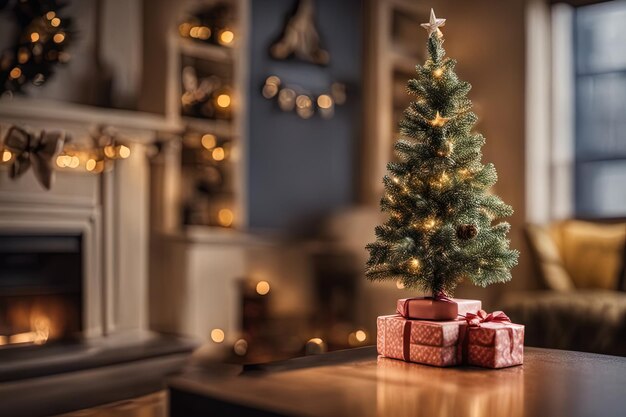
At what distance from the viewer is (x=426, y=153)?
6.61ft

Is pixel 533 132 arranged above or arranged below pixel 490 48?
below

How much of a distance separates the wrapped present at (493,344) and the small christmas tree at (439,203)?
0.44ft

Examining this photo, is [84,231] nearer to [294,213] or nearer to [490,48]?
[294,213]

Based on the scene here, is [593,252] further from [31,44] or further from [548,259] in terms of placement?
[31,44]

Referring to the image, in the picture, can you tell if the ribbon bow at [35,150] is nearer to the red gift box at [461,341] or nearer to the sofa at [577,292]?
the red gift box at [461,341]

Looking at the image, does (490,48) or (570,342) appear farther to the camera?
(490,48)

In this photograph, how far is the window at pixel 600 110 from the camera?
5121mm

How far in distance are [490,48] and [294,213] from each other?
1.88 m

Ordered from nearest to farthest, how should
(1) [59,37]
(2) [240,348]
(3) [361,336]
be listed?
(1) [59,37], (2) [240,348], (3) [361,336]

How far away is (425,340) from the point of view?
1.90 metres

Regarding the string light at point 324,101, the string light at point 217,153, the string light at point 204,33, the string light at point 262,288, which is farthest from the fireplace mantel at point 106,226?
the string light at point 324,101

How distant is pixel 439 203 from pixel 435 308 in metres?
0.27

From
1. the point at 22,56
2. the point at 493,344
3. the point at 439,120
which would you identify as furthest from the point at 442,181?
the point at 22,56

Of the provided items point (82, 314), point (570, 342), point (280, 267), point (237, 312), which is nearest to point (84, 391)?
point (82, 314)
